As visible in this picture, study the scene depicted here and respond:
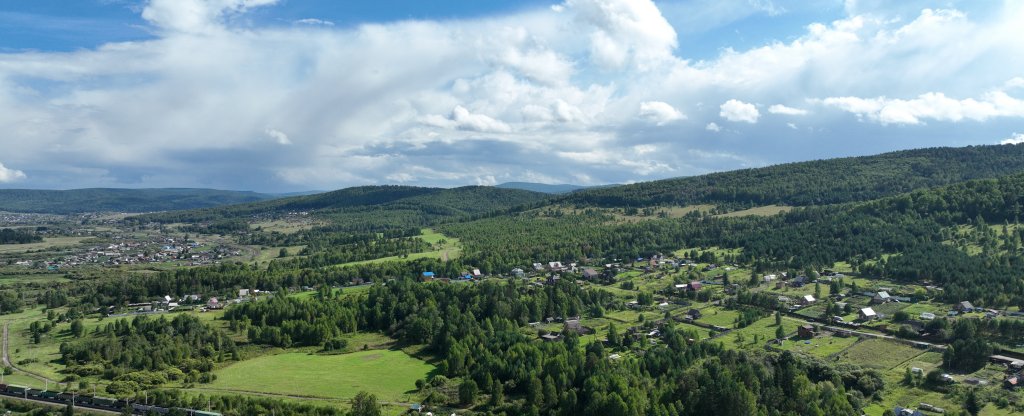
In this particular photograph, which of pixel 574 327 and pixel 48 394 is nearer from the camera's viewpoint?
pixel 48 394

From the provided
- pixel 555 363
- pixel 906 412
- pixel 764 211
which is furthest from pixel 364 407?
pixel 764 211

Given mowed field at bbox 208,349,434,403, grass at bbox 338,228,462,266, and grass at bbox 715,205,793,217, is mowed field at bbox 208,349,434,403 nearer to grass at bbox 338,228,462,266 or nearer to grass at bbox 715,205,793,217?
grass at bbox 338,228,462,266

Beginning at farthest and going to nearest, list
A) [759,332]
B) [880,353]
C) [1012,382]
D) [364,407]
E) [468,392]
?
1. [759,332]
2. [880,353]
3. [468,392]
4. [1012,382]
5. [364,407]

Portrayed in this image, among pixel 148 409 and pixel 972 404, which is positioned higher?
pixel 972 404

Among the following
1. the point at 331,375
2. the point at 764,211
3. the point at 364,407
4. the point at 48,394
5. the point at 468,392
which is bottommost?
the point at 331,375

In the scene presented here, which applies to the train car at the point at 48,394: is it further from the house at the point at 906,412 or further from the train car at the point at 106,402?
the house at the point at 906,412

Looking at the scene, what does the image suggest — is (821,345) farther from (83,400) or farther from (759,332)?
(83,400)

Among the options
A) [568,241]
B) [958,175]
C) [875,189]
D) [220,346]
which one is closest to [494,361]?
[220,346]
